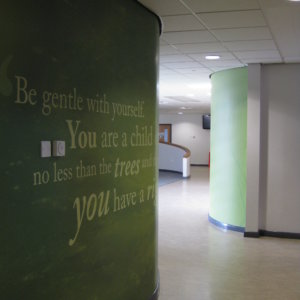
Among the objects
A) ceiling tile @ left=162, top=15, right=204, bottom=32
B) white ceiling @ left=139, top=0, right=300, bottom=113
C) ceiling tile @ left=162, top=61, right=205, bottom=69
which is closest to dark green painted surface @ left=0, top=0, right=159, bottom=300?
ceiling tile @ left=162, top=15, right=204, bottom=32

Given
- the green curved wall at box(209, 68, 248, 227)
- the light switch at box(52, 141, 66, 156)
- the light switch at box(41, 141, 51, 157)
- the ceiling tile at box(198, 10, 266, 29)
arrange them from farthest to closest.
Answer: the green curved wall at box(209, 68, 248, 227) → the ceiling tile at box(198, 10, 266, 29) → the light switch at box(52, 141, 66, 156) → the light switch at box(41, 141, 51, 157)

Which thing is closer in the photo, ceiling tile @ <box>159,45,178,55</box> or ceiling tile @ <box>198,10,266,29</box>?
ceiling tile @ <box>198,10,266,29</box>

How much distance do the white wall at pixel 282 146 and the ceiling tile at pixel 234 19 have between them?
8.71 ft

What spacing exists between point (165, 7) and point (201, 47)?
5.89 feet

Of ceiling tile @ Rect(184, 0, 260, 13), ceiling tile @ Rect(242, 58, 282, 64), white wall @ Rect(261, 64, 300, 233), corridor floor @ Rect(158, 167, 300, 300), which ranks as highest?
ceiling tile @ Rect(184, 0, 260, 13)

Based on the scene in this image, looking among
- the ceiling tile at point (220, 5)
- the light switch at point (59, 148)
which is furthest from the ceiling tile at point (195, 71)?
the light switch at point (59, 148)

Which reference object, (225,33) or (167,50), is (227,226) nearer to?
(167,50)

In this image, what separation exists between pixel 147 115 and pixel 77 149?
1.26 metres

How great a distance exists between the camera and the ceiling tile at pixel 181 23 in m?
4.34

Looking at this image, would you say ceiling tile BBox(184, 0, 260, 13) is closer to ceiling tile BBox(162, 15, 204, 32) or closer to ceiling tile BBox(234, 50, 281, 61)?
ceiling tile BBox(162, 15, 204, 32)

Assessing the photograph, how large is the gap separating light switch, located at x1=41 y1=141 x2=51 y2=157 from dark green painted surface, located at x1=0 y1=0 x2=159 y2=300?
32 mm

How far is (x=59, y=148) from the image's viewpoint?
9.14 ft

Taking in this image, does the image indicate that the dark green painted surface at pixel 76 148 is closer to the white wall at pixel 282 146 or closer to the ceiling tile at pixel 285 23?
the ceiling tile at pixel 285 23

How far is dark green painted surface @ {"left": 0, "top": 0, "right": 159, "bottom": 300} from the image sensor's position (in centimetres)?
242
